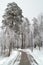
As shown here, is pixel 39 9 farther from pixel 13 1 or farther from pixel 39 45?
pixel 39 45

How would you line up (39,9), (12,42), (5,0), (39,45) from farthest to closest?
1. (39,45)
2. (12,42)
3. (39,9)
4. (5,0)

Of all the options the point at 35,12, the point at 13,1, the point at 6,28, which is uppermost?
the point at 13,1

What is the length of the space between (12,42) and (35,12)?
4.27m

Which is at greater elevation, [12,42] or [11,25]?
[11,25]

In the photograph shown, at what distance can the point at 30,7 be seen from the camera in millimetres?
11578

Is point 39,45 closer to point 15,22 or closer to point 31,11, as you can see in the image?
point 15,22

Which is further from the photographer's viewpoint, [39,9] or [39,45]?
[39,45]

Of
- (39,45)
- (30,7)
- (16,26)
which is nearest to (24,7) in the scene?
(30,7)

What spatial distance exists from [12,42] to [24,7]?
4.64 meters

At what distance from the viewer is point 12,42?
15.0 meters

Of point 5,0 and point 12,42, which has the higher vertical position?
point 5,0

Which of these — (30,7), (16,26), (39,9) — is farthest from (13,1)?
(16,26)

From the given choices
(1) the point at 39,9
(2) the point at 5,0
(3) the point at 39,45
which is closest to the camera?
(2) the point at 5,0

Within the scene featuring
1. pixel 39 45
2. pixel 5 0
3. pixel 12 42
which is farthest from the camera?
pixel 39 45
